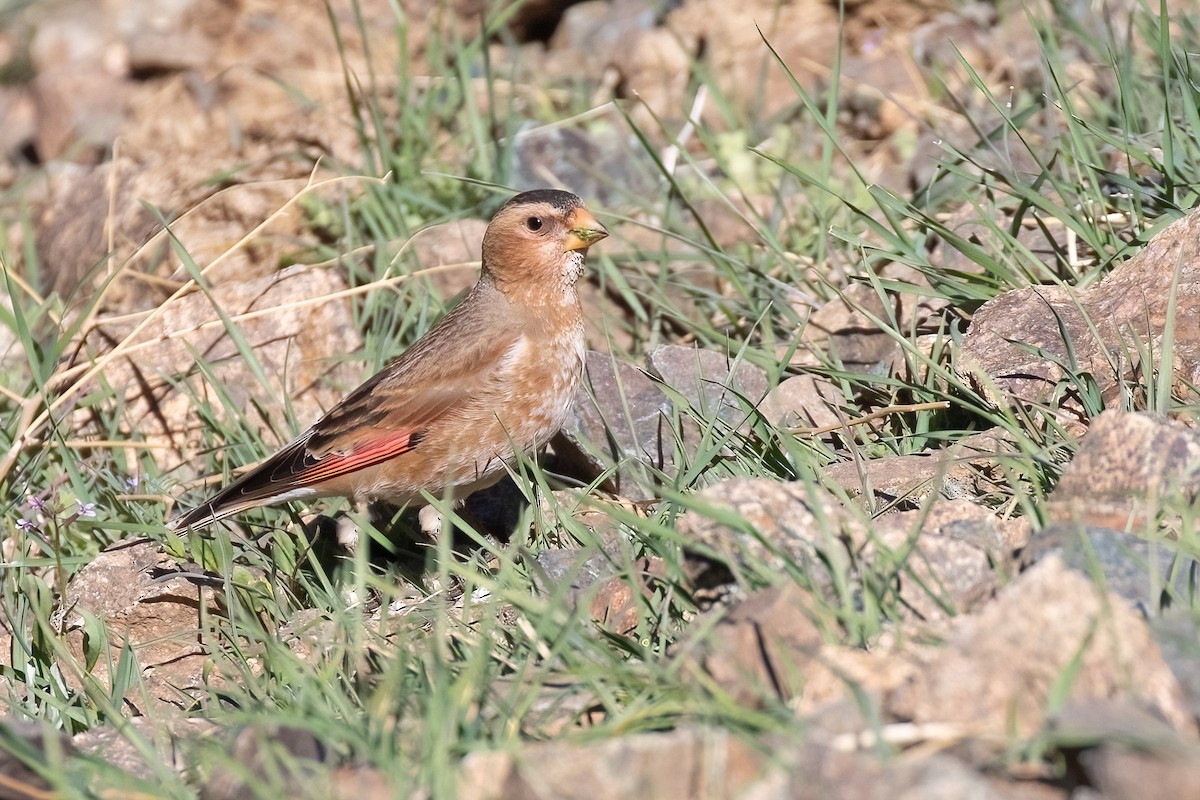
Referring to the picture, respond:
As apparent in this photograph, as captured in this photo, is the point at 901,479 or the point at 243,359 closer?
the point at 901,479

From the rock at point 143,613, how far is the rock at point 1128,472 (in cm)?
282

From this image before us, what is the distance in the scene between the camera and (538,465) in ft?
17.9

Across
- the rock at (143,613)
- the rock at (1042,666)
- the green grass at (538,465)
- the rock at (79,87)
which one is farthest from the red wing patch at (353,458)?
the rock at (79,87)

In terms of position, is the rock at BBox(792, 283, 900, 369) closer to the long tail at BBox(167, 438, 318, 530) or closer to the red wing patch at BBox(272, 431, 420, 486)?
the red wing patch at BBox(272, 431, 420, 486)

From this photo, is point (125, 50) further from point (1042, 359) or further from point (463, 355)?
point (1042, 359)

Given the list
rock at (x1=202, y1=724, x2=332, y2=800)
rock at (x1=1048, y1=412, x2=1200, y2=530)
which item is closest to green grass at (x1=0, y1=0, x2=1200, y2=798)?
rock at (x1=202, y1=724, x2=332, y2=800)

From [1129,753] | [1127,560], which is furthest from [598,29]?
[1129,753]

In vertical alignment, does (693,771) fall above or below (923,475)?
above

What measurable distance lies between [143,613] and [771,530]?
8.39 ft

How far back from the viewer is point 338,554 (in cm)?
547

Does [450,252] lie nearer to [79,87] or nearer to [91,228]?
[91,228]

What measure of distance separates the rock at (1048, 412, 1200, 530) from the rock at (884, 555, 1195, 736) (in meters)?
0.61

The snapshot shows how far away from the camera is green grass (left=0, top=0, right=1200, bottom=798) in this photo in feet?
10.7

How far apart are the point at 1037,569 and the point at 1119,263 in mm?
2534
